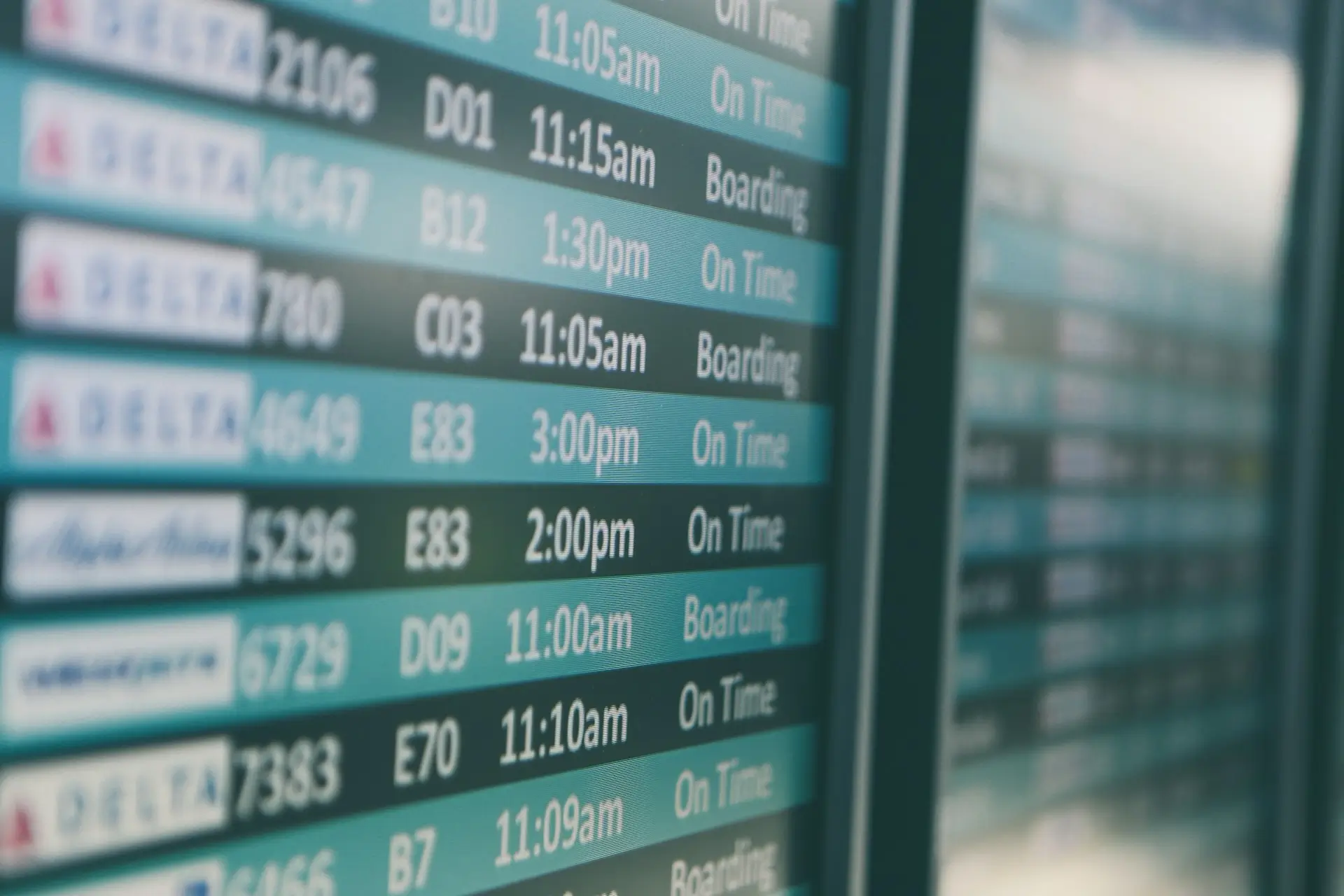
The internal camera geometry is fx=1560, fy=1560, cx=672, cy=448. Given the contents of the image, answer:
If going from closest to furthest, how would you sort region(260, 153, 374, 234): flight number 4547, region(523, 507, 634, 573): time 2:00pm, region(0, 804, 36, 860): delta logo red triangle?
region(0, 804, 36, 860): delta logo red triangle → region(260, 153, 374, 234): flight number 4547 → region(523, 507, 634, 573): time 2:00pm

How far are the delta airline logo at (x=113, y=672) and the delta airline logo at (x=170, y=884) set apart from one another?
7 cm

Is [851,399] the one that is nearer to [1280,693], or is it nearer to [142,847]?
[142,847]

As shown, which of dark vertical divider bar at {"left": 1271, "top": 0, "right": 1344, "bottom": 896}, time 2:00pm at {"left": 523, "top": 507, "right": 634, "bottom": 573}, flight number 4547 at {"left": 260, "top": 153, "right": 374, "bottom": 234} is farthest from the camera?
dark vertical divider bar at {"left": 1271, "top": 0, "right": 1344, "bottom": 896}

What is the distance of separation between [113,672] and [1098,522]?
1116 millimetres

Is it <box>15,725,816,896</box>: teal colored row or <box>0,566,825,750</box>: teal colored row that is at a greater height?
<box>0,566,825,750</box>: teal colored row

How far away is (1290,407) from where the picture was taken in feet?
6.60

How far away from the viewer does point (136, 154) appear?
68 centimetres

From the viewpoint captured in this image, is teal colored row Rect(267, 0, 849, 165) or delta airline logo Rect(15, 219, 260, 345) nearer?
delta airline logo Rect(15, 219, 260, 345)

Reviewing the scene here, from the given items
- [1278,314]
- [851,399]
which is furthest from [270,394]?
[1278,314]

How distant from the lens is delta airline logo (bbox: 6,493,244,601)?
0.65 metres

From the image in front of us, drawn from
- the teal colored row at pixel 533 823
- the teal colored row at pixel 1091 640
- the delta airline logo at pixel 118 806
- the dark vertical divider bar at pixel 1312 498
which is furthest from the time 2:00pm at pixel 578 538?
the dark vertical divider bar at pixel 1312 498

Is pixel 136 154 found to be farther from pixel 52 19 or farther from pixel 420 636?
pixel 420 636

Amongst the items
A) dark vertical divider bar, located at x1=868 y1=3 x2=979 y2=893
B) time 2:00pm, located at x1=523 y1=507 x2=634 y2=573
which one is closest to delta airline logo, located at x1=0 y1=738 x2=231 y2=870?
time 2:00pm, located at x1=523 y1=507 x2=634 y2=573

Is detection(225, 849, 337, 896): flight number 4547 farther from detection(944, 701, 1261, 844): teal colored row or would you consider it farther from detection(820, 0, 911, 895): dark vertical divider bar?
detection(944, 701, 1261, 844): teal colored row
